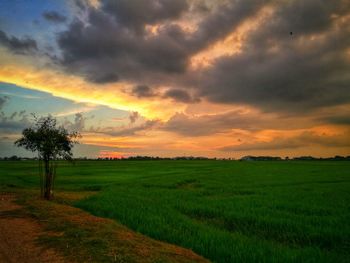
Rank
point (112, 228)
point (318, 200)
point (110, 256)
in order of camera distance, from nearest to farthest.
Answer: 1. point (110, 256)
2. point (112, 228)
3. point (318, 200)

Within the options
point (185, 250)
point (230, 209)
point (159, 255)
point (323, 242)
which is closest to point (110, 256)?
point (159, 255)

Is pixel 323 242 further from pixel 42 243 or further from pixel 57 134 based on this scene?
pixel 57 134

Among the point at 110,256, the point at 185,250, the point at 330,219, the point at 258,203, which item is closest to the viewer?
the point at 110,256

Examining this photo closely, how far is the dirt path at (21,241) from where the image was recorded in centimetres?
1027

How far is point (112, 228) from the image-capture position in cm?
1423

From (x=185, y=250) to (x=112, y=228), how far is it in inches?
163

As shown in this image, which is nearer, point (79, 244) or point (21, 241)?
point (79, 244)

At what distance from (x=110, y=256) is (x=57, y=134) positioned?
762 inches

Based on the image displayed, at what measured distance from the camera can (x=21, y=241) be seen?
40.6ft

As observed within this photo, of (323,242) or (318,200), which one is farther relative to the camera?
(318,200)

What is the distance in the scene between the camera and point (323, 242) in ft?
43.3

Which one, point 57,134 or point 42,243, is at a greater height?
point 57,134

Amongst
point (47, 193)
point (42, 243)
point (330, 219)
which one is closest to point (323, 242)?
point (330, 219)

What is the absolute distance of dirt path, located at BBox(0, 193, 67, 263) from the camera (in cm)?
1027
